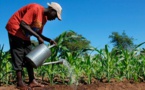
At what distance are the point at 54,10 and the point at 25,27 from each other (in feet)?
1.69

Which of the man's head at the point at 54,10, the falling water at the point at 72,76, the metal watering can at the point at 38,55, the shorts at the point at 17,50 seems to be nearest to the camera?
the metal watering can at the point at 38,55

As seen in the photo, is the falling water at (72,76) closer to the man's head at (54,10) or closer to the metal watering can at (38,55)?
the metal watering can at (38,55)

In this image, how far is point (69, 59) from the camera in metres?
5.88

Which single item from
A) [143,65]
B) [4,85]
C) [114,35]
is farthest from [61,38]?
[114,35]

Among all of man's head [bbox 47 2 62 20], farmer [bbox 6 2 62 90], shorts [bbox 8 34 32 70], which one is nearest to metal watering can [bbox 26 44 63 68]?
farmer [bbox 6 2 62 90]

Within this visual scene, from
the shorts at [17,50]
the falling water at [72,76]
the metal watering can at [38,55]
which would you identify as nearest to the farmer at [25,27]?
the shorts at [17,50]

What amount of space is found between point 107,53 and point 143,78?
38.5 inches

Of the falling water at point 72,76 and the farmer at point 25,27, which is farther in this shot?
the falling water at point 72,76

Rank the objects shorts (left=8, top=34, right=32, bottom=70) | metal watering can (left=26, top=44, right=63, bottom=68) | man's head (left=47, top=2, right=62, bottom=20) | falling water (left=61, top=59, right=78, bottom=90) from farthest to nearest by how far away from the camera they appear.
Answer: falling water (left=61, top=59, right=78, bottom=90)
shorts (left=8, top=34, right=32, bottom=70)
man's head (left=47, top=2, right=62, bottom=20)
metal watering can (left=26, top=44, right=63, bottom=68)

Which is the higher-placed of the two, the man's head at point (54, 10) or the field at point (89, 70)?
the man's head at point (54, 10)

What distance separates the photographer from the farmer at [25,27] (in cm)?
525

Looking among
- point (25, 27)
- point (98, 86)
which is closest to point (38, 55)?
point (25, 27)

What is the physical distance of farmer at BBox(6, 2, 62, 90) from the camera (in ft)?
17.2

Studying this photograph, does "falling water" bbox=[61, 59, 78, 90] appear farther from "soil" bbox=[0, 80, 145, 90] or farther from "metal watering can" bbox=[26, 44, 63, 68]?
"metal watering can" bbox=[26, 44, 63, 68]
